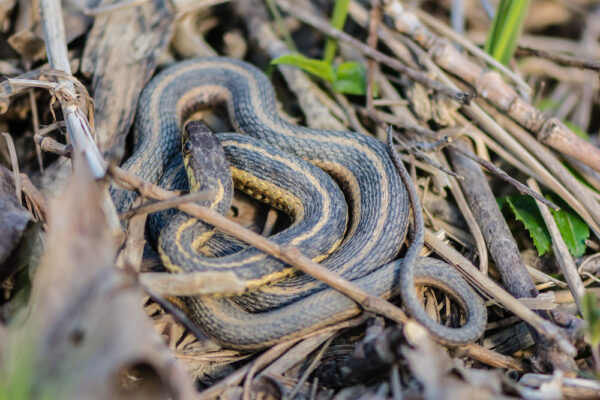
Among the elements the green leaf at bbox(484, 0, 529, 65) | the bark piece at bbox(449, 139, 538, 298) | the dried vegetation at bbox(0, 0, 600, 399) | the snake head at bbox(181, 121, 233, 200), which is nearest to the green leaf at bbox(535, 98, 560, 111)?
the dried vegetation at bbox(0, 0, 600, 399)

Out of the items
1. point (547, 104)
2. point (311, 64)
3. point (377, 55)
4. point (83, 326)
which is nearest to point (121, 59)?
point (311, 64)

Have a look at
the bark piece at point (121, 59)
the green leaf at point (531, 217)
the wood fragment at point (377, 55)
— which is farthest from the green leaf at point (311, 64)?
the green leaf at point (531, 217)

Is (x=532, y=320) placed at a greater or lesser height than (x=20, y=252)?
greater

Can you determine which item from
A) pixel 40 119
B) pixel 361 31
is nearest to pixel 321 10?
pixel 361 31

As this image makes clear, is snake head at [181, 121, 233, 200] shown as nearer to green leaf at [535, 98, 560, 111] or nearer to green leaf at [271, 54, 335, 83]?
green leaf at [271, 54, 335, 83]

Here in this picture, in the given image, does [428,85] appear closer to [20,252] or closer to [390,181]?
[390,181]

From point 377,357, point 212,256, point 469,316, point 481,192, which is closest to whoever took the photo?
point 377,357

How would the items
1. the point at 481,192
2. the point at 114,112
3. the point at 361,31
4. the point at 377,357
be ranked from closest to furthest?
1. the point at 377,357
2. the point at 481,192
3. the point at 114,112
4. the point at 361,31

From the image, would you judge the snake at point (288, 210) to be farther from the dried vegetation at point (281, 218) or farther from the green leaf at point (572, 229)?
→ the green leaf at point (572, 229)
